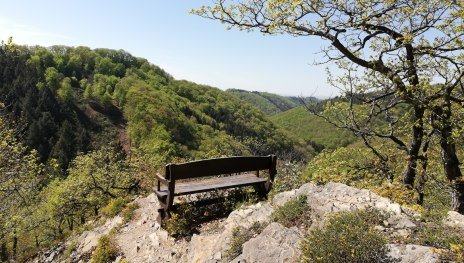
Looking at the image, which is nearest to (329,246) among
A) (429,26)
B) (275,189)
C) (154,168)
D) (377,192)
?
(377,192)

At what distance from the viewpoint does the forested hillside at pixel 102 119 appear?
67.1 ft

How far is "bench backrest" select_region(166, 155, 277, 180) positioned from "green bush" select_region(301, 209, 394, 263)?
3700 mm

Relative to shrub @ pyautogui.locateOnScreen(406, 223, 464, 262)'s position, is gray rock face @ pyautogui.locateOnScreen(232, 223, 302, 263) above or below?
below

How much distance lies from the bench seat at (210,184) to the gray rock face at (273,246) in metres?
2.58

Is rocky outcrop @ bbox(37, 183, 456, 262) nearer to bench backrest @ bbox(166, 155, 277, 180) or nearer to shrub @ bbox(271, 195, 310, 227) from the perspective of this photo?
shrub @ bbox(271, 195, 310, 227)

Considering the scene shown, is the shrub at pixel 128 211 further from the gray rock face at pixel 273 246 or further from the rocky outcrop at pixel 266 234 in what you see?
the gray rock face at pixel 273 246

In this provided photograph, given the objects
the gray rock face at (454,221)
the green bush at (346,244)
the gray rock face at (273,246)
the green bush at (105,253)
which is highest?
the gray rock face at (454,221)

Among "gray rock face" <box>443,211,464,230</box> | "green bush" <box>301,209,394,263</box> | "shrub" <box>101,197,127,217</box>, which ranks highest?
"gray rock face" <box>443,211,464,230</box>

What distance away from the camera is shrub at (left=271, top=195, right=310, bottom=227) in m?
6.72

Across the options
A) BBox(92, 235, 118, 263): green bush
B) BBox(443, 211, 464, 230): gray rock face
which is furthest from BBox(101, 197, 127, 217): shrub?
BBox(443, 211, 464, 230): gray rock face

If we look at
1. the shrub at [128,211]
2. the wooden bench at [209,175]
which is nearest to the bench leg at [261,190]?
the wooden bench at [209,175]

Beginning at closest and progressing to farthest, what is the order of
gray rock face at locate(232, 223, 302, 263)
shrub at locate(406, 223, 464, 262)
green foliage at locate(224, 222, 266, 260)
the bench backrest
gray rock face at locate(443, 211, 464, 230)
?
shrub at locate(406, 223, 464, 262)
gray rock face at locate(443, 211, 464, 230)
gray rock face at locate(232, 223, 302, 263)
green foliage at locate(224, 222, 266, 260)
the bench backrest

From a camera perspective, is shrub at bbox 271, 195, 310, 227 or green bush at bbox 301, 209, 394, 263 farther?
shrub at bbox 271, 195, 310, 227

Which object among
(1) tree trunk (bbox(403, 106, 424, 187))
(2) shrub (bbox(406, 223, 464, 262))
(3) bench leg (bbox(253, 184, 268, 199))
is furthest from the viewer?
(1) tree trunk (bbox(403, 106, 424, 187))
